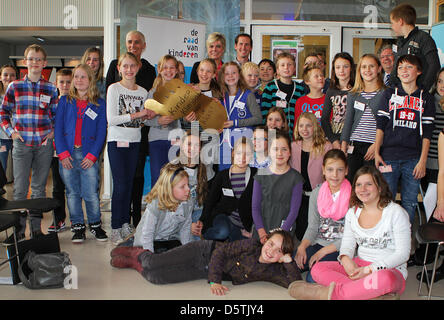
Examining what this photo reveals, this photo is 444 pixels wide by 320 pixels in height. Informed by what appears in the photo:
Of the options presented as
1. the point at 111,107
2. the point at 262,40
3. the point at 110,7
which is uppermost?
the point at 110,7

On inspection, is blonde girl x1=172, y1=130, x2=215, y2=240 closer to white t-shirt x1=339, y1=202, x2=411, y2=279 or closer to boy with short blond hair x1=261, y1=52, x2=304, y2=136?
boy with short blond hair x1=261, y1=52, x2=304, y2=136

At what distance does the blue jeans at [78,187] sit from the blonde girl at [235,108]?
3.46ft

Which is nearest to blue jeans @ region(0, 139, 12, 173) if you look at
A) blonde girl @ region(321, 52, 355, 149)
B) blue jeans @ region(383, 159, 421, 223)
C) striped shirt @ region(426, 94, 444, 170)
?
blonde girl @ region(321, 52, 355, 149)

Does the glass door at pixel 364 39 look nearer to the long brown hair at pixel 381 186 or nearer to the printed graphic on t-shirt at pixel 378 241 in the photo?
the long brown hair at pixel 381 186

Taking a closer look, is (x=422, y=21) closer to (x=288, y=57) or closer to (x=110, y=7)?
(x=288, y=57)

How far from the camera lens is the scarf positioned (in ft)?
9.35

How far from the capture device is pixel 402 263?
2.46 m

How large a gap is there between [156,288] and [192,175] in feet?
3.19

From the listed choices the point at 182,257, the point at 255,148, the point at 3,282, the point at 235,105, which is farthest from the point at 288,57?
the point at 3,282

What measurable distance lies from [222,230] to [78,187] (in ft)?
4.22

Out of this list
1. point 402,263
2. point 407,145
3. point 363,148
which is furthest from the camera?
point 363,148

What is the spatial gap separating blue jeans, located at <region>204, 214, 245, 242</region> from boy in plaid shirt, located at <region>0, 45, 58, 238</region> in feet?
4.69

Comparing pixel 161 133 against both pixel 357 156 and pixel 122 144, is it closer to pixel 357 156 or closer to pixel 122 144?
pixel 122 144

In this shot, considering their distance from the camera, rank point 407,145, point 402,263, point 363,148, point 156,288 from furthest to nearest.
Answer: point 363,148
point 407,145
point 156,288
point 402,263
